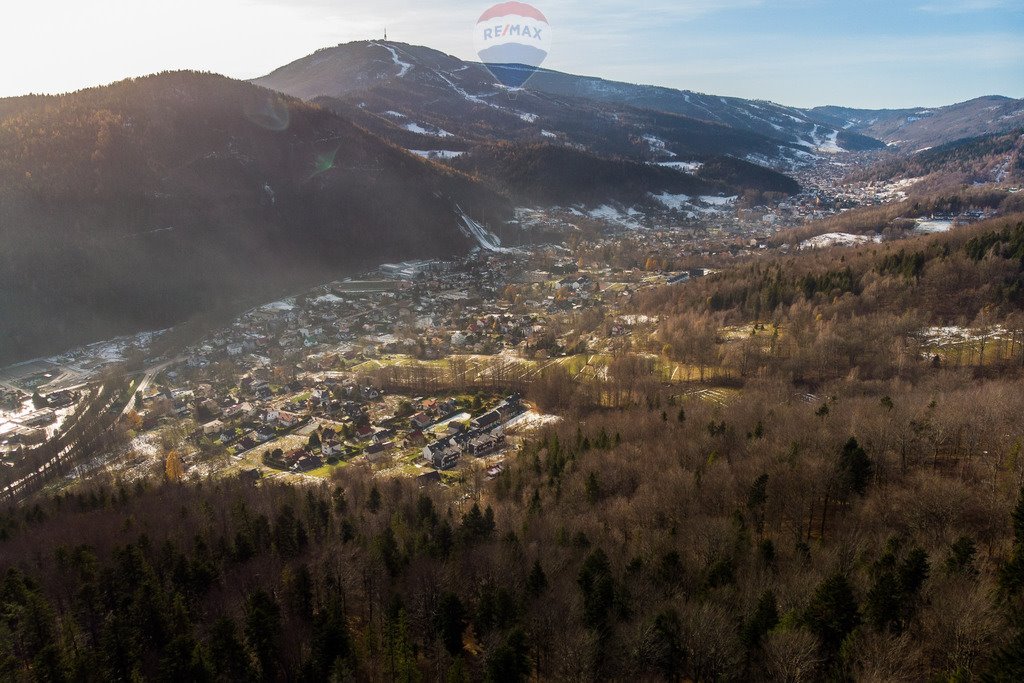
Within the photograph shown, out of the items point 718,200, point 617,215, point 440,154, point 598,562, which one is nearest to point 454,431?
point 598,562

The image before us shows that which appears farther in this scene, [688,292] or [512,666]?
[688,292]

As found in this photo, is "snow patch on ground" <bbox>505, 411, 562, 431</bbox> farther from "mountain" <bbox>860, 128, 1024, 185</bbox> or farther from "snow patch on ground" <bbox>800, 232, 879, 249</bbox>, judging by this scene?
"mountain" <bbox>860, 128, 1024, 185</bbox>

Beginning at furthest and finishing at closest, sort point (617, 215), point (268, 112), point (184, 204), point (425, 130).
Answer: point (425, 130), point (617, 215), point (268, 112), point (184, 204)

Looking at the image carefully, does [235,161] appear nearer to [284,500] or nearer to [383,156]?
[383,156]

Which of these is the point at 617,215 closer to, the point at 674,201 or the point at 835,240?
the point at 674,201

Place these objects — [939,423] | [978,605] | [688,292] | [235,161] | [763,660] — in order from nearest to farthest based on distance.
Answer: [978,605] → [763,660] → [939,423] → [688,292] → [235,161]

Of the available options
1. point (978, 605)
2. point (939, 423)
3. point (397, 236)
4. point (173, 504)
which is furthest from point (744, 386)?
point (397, 236)

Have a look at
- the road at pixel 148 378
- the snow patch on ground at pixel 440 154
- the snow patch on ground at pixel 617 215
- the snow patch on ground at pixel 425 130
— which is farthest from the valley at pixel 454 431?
the snow patch on ground at pixel 425 130
